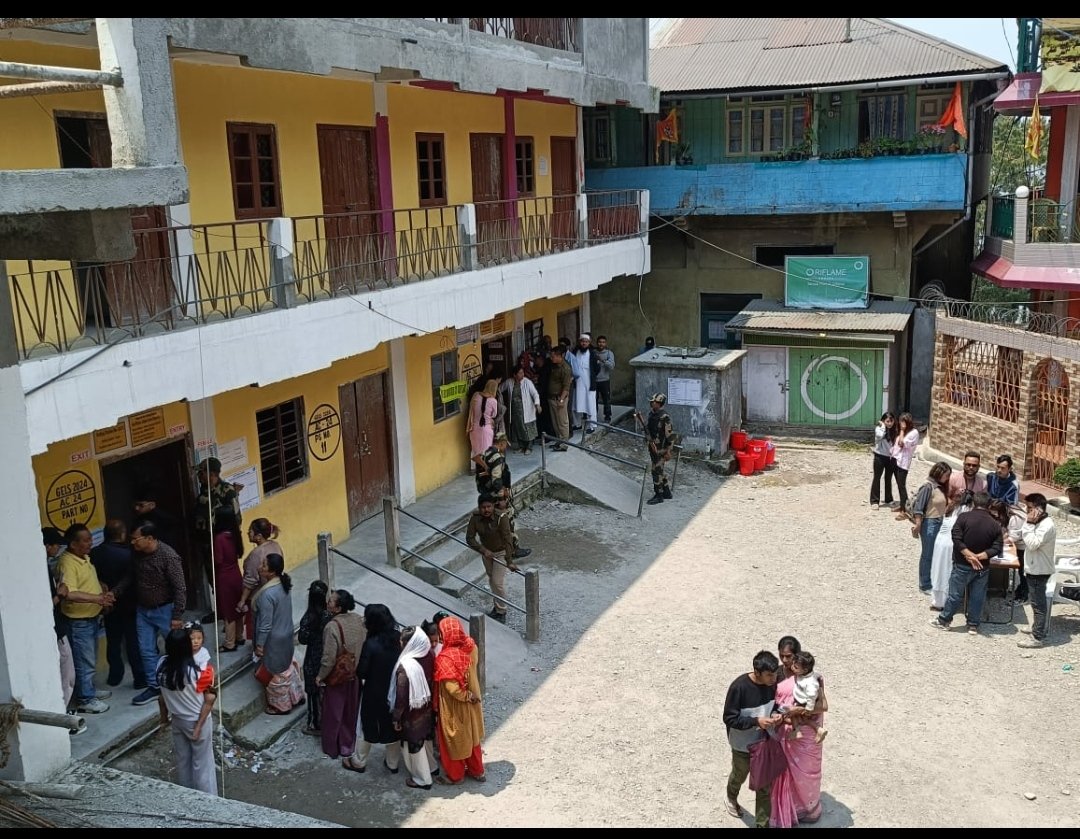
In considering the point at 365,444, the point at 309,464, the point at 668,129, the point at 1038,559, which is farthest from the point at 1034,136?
the point at 309,464

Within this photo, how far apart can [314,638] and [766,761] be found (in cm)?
374

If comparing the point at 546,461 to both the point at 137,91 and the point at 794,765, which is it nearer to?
the point at 794,765

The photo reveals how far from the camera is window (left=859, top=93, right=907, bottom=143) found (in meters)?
19.5

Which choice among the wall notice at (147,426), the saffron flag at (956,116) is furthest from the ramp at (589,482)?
the saffron flag at (956,116)

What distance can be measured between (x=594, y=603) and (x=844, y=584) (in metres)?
3.12

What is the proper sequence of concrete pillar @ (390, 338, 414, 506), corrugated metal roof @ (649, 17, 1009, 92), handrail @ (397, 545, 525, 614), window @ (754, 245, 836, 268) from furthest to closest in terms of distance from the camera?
1. window @ (754, 245, 836, 268)
2. corrugated metal roof @ (649, 17, 1009, 92)
3. concrete pillar @ (390, 338, 414, 506)
4. handrail @ (397, 545, 525, 614)

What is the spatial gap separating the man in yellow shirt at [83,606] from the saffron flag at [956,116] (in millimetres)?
16222

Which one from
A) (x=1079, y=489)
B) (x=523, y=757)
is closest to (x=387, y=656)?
(x=523, y=757)

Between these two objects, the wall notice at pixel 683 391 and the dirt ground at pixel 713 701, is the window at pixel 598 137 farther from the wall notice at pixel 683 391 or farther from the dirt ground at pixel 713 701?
the dirt ground at pixel 713 701

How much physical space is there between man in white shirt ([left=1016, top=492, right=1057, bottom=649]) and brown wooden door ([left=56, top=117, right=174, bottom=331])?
8.64 meters

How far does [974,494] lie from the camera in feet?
36.4

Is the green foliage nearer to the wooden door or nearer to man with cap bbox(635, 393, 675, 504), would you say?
man with cap bbox(635, 393, 675, 504)

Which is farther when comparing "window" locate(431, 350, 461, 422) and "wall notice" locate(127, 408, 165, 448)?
"window" locate(431, 350, 461, 422)

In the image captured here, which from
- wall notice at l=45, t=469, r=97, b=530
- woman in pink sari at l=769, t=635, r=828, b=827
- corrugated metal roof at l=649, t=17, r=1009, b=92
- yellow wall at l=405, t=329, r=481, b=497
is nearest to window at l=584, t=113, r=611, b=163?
corrugated metal roof at l=649, t=17, r=1009, b=92
